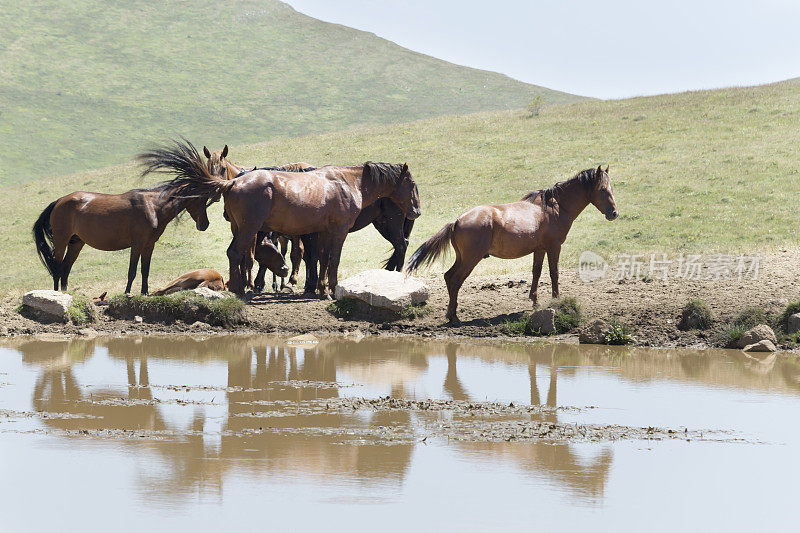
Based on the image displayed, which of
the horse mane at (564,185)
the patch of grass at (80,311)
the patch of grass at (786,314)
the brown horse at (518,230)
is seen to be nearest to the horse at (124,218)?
the patch of grass at (80,311)

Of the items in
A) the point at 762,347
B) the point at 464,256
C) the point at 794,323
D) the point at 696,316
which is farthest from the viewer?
the point at 464,256

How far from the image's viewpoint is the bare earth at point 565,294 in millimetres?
14867

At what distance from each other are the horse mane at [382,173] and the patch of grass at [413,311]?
3002mm

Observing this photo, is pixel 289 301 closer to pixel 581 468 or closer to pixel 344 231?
pixel 344 231

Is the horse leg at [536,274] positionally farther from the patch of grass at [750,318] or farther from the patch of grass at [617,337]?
the patch of grass at [750,318]

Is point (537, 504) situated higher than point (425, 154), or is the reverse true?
point (425, 154)

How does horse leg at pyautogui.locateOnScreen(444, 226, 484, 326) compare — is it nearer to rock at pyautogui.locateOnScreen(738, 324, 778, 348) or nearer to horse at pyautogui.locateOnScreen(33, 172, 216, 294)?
rock at pyautogui.locateOnScreen(738, 324, 778, 348)

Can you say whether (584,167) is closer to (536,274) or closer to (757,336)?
(536,274)

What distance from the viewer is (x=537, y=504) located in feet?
19.7

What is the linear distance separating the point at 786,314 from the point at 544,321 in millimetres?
3485

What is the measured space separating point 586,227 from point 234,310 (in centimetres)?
1445

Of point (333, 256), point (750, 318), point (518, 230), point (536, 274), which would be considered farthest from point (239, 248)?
point (750, 318)

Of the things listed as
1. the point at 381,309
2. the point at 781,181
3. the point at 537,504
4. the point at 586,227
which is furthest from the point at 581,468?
the point at 781,181

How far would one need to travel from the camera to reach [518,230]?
15.9 metres
